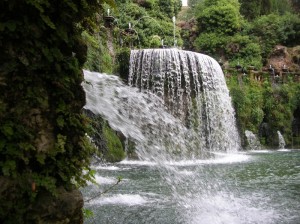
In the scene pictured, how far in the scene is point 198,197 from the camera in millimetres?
6031

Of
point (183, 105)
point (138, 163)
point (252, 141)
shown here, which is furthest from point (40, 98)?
point (252, 141)

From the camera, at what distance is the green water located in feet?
15.6

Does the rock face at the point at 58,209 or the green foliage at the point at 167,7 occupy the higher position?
the green foliage at the point at 167,7

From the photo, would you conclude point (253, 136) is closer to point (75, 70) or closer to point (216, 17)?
point (216, 17)

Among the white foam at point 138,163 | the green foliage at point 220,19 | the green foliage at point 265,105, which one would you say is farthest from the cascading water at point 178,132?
the green foliage at point 220,19

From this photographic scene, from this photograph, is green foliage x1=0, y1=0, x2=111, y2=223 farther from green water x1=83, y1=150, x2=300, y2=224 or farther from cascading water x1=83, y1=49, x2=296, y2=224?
green water x1=83, y1=150, x2=300, y2=224

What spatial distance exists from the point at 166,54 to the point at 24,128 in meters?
13.8

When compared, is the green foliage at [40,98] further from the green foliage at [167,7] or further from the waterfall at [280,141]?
the green foliage at [167,7]

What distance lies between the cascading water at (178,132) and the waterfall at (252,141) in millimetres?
710

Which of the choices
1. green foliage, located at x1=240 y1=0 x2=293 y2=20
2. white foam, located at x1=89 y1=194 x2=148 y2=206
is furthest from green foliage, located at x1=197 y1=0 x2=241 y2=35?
white foam, located at x1=89 y1=194 x2=148 y2=206

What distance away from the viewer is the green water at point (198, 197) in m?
4.76

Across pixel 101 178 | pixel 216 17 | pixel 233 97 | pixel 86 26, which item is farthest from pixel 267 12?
pixel 86 26

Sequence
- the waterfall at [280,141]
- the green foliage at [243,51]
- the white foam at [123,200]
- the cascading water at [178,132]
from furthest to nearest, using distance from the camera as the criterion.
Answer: the green foliage at [243,51], the waterfall at [280,141], the white foam at [123,200], the cascading water at [178,132]

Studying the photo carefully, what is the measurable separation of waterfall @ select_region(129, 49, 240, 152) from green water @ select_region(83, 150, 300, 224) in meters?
6.40
